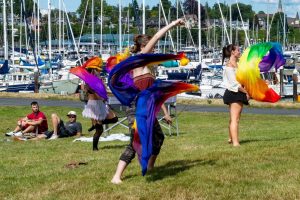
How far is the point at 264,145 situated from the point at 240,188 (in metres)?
3.90

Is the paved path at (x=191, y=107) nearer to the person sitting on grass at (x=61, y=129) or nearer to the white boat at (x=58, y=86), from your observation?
the person sitting on grass at (x=61, y=129)

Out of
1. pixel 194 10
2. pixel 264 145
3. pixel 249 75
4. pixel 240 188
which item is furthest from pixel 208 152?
pixel 194 10

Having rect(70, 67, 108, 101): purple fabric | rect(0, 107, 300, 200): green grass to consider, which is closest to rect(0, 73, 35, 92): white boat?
rect(70, 67, 108, 101): purple fabric

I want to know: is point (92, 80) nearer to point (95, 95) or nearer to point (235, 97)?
point (95, 95)

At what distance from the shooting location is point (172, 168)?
9.66m

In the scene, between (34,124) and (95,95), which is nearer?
(95,95)

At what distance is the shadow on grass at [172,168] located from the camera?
910 cm

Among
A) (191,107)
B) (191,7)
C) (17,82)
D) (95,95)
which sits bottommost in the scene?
(191,107)

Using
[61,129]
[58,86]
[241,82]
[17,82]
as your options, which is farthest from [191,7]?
[241,82]

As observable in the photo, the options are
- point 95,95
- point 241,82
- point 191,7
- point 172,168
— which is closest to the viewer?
point 172,168

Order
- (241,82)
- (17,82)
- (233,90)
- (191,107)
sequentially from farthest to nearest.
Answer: (17,82), (191,107), (241,82), (233,90)

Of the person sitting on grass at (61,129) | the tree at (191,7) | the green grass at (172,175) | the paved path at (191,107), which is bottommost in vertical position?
the paved path at (191,107)

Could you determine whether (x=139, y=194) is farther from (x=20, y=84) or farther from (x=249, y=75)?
(x=20, y=84)

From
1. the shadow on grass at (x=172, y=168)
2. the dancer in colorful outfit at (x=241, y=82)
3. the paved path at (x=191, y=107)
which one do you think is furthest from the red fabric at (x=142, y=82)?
the paved path at (x=191, y=107)
